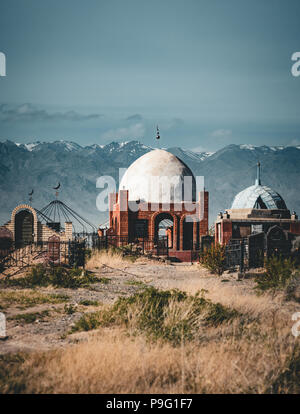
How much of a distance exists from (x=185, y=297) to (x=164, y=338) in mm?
2646

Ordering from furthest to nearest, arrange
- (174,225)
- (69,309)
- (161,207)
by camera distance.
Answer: (161,207) → (174,225) → (69,309)

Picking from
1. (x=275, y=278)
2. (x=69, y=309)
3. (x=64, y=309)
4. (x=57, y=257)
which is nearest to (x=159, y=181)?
(x=57, y=257)

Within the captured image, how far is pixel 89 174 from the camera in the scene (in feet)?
550

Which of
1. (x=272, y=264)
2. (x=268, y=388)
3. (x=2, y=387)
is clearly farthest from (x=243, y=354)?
(x=272, y=264)

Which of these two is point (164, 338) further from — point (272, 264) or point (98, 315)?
point (272, 264)

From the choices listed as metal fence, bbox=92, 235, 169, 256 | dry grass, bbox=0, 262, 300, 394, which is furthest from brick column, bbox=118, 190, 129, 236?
dry grass, bbox=0, 262, 300, 394

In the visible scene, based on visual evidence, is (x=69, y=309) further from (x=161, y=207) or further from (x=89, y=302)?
(x=161, y=207)

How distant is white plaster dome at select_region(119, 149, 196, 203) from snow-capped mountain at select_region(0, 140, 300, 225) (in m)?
104

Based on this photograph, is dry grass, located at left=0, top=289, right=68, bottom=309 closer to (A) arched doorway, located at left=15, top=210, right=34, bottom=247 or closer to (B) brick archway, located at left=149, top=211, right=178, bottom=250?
(A) arched doorway, located at left=15, top=210, right=34, bottom=247

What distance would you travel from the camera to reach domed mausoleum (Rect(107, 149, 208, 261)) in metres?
30.9

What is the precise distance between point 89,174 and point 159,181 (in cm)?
13735

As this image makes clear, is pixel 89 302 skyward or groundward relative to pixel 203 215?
groundward
